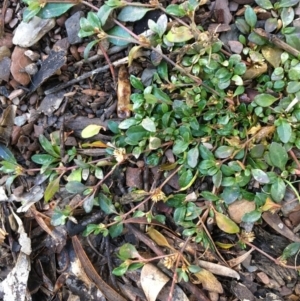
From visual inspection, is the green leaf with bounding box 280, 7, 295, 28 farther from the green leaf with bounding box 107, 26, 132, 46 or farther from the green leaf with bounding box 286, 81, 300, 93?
the green leaf with bounding box 107, 26, 132, 46

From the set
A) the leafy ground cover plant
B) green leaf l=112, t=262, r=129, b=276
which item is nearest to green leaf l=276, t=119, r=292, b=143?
the leafy ground cover plant

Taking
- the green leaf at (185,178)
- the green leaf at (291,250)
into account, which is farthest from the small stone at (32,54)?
the green leaf at (291,250)

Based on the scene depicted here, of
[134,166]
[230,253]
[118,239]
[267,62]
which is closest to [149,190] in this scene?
[134,166]

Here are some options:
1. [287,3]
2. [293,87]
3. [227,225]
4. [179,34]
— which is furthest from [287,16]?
[227,225]

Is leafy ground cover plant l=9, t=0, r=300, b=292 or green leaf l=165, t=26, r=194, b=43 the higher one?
green leaf l=165, t=26, r=194, b=43

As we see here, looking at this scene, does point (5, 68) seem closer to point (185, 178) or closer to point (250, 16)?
point (185, 178)

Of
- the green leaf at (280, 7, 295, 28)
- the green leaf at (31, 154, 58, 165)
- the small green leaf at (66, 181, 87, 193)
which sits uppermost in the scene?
the green leaf at (280, 7, 295, 28)

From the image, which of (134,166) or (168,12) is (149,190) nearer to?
(134,166)

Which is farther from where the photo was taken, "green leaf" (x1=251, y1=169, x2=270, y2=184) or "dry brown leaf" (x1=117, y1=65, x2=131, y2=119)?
"dry brown leaf" (x1=117, y1=65, x2=131, y2=119)
